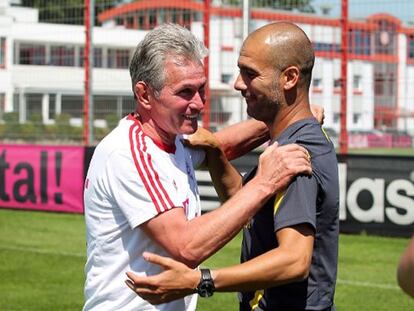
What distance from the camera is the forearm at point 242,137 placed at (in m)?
4.82

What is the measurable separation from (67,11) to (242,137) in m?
11.8

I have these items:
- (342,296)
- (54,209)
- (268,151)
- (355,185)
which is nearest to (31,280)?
(342,296)

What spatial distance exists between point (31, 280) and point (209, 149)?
226 inches

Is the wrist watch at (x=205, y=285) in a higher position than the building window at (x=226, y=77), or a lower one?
lower

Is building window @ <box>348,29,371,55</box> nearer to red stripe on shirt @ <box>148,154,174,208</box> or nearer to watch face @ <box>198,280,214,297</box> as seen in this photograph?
red stripe on shirt @ <box>148,154,174,208</box>

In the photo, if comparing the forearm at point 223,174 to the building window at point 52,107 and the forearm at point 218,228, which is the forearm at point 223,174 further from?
the building window at point 52,107

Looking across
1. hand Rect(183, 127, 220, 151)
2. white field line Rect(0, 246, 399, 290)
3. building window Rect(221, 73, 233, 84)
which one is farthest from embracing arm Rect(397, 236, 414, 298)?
building window Rect(221, 73, 233, 84)

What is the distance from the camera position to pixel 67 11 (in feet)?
53.2

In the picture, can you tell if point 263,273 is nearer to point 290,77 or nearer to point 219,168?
point 290,77

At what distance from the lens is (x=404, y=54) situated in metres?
14.5

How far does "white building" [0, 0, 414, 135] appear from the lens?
1400 centimetres

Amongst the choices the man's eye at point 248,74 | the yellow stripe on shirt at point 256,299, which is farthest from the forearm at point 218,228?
the man's eye at point 248,74

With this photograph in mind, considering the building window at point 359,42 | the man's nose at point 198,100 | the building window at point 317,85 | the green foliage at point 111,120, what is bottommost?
the green foliage at point 111,120

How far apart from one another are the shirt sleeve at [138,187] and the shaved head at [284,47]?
0.57m
